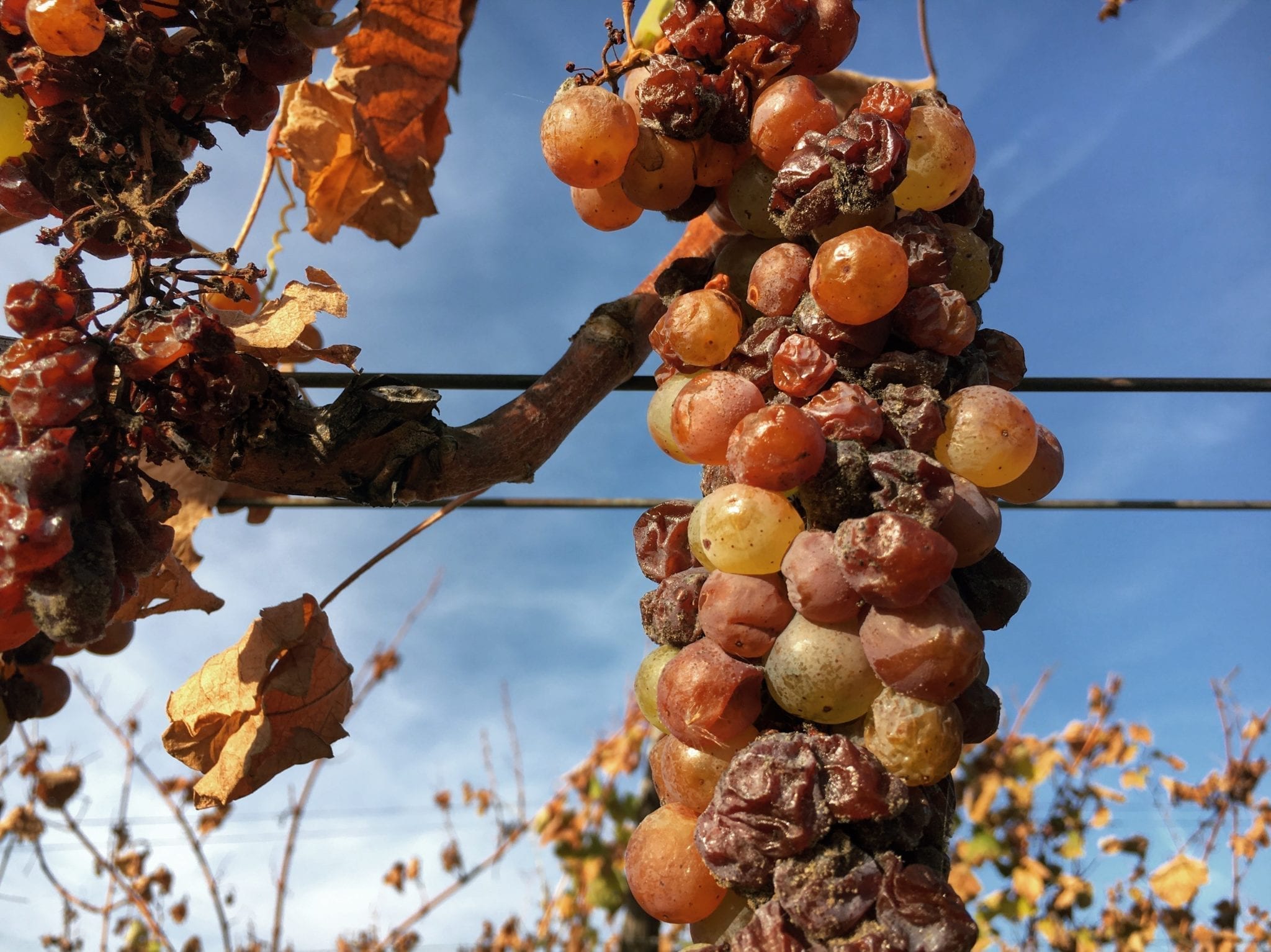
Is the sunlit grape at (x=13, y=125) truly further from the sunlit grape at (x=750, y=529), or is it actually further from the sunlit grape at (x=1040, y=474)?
the sunlit grape at (x=1040, y=474)

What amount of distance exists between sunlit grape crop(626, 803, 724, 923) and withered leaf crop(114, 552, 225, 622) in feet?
2.09

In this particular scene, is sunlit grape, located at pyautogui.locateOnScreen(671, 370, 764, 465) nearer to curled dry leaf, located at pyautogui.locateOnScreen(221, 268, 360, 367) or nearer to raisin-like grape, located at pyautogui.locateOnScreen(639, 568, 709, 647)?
raisin-like grape, located at pyautogui.locateOnScreen(639, 568, 709, 647)

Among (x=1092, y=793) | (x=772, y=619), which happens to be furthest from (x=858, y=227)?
(x=1092, y=793)

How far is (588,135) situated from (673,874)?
65cm

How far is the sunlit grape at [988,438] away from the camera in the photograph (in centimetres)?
78

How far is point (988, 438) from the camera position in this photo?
30.8 inches

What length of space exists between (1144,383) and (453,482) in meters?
0.96

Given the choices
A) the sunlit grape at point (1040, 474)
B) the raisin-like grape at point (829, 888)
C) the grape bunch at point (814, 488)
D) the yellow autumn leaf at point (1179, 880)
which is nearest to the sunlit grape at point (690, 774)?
the grape bunch at point (814, 488)

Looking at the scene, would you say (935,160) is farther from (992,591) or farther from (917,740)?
(917,740)

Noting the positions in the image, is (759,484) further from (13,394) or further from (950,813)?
(13,394)

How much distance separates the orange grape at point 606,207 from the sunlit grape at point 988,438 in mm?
425

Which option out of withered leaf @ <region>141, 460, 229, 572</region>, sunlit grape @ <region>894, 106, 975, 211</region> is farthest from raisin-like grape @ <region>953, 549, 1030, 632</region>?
withered leaf @ <region>141, 460, 229, 572</region>

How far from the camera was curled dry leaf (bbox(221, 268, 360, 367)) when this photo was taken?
2.95 ft

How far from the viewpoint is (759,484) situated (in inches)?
29.9
